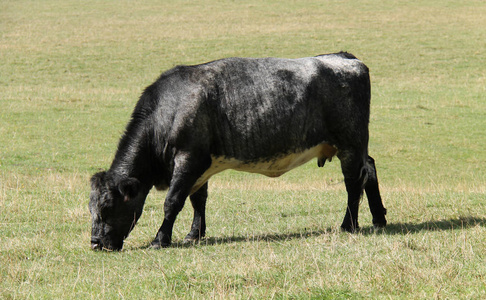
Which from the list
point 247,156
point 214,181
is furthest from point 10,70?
point 247,156

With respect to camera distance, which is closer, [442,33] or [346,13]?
[442,33]

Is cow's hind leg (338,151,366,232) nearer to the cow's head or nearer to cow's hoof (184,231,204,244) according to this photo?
cow's hoof (184,231,204,244)

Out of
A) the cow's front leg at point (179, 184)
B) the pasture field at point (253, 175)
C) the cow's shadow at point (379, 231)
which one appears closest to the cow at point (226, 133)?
the cow's front leg at point (179, 184)

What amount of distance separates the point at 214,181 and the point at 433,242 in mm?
10397

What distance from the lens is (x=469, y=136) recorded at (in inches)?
941

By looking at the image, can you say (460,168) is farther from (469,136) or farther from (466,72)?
(466,72)

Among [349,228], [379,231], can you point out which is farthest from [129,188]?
[379,231]

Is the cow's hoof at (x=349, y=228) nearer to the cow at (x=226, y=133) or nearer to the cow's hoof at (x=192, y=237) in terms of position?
the cow at (x=226, y=133)

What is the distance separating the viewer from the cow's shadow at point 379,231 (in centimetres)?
883

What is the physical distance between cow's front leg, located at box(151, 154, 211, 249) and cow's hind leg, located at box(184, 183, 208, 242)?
420mm

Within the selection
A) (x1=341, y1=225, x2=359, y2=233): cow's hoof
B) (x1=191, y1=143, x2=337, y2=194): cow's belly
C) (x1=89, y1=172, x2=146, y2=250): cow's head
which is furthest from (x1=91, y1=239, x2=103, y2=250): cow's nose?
(x1=341, y1=225, x2=359, y2=233): cow's hoof

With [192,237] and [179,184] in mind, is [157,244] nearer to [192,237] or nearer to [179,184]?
[192,237]

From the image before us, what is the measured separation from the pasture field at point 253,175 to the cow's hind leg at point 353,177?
1.14ft

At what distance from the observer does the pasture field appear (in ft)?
21.3
